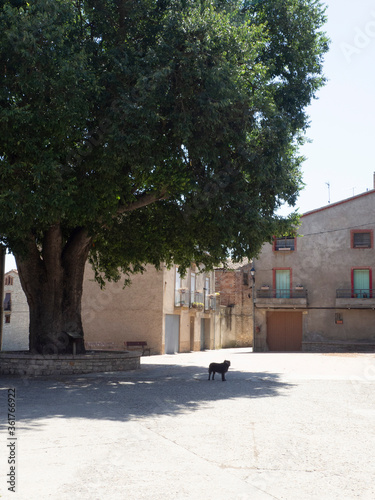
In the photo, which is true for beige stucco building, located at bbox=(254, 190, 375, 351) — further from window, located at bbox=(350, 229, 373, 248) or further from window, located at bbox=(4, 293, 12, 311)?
window, located at bbox=(4, 293, 12, 311)

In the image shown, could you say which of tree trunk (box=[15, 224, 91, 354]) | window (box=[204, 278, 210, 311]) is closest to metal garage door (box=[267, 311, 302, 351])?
window (box=[204, 278, 210, 311])

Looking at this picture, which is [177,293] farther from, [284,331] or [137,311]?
[284,331]

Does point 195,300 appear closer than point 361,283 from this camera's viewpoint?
No

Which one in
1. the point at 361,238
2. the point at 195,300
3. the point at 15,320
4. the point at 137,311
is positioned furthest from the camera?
the point at 15,320

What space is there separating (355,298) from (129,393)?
2613 cm

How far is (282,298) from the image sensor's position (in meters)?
37.3

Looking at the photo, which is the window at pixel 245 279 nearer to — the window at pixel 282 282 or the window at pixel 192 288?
the window at pixel 192 288

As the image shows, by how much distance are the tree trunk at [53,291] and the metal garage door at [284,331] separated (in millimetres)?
22031

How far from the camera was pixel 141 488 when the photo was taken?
197 inches

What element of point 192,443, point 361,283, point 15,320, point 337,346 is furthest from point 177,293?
point 192,443

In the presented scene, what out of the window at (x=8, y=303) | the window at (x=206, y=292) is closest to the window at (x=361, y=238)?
the window at (x=206, y=292)

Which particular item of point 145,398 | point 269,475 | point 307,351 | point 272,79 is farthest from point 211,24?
point 307,351

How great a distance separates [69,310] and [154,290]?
47.2 ft

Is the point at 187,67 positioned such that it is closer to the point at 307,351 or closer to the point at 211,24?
the point at 211,24
